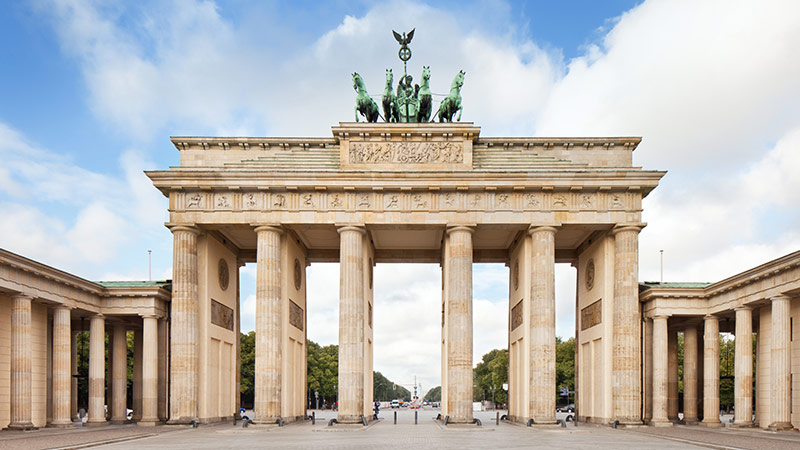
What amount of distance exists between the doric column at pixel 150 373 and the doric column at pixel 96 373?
2379 millimetres

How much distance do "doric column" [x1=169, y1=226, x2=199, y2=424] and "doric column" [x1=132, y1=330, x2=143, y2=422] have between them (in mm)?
5984

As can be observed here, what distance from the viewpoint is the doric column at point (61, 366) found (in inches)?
1478

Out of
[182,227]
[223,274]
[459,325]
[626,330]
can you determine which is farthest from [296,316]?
[626,330]

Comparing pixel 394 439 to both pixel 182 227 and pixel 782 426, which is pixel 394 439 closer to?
pixel 182 227

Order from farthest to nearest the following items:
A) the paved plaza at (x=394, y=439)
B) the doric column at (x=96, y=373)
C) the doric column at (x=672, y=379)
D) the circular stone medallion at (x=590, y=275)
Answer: the circular stone medallion at (x=590, y=275)
the doric column at (x=672, y=379)
the doric column at (x=96, y=373)
the paved plaza at (x=394, y=439)

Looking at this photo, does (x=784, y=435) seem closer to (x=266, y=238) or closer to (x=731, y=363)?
(x=266, y=238)

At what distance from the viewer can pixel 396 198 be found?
4022 cm

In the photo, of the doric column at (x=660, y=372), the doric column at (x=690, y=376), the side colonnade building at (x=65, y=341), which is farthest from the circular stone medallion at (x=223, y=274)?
the doric column at (x=690, y=376)

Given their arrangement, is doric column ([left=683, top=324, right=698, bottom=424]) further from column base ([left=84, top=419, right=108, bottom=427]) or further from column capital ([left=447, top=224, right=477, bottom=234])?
column base ([left=84, top=419, right=108, bottom=427])

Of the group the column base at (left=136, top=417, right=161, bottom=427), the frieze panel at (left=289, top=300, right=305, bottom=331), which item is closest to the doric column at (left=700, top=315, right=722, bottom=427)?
the frieze panel at (left=289, top=300, right=305, bottom=331)

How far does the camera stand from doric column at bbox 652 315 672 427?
39.0m

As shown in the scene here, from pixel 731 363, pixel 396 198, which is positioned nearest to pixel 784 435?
pixel 396 198

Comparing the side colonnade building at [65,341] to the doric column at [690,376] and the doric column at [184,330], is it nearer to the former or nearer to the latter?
the doric column at [184,330]

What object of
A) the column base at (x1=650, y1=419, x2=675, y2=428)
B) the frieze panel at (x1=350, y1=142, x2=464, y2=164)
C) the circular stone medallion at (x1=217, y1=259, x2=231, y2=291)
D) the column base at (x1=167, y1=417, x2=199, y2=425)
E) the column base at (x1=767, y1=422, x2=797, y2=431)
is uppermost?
the frieze panel at (x1=350, y1=142, x2=464, y2=164)
